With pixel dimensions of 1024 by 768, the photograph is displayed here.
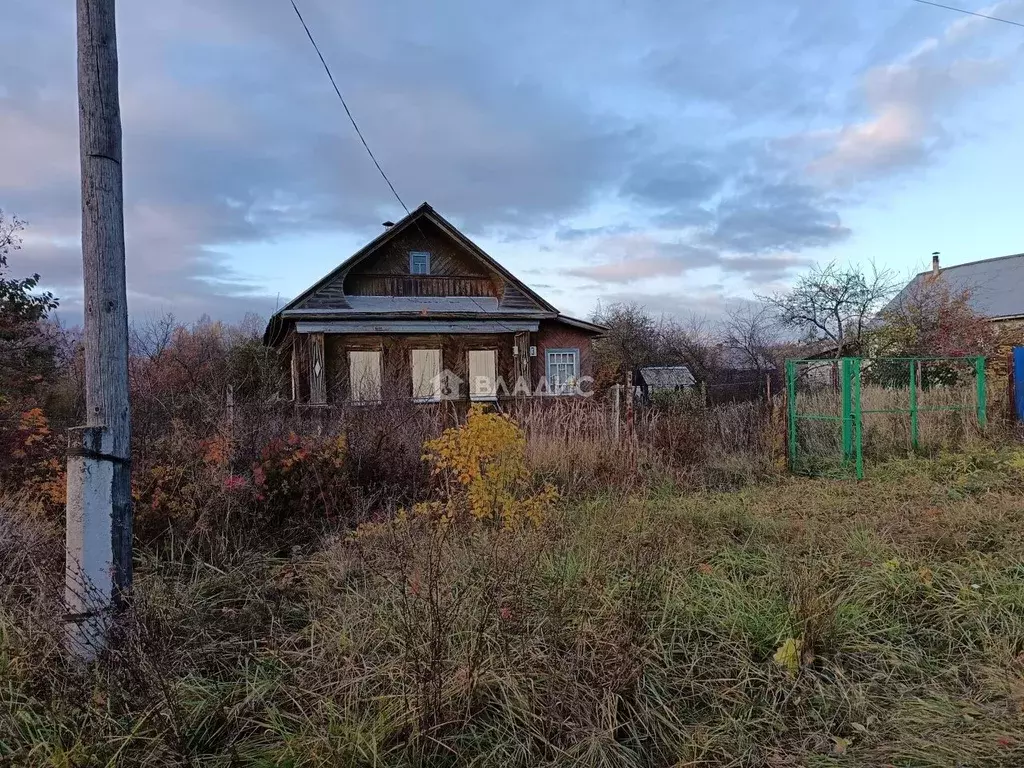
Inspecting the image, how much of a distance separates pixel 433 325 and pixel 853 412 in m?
11.4

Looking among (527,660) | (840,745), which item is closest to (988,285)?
(840,745)

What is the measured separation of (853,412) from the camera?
9.05m

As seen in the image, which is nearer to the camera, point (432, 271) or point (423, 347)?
point (423, 347)

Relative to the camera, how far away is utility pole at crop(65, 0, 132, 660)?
278cm

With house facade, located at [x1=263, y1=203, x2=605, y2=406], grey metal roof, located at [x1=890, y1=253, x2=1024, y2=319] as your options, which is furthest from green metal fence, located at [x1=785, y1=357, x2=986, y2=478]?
grey metal roof, located at [x1=890, y1=253, x2=1024, y2=319]

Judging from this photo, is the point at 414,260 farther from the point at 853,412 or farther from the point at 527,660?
the point at 527,660

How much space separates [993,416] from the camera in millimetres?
10383

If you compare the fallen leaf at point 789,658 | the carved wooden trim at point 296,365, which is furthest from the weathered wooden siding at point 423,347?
the fallen leaf at point 789,658

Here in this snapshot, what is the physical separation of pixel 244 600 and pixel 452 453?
1.63 m

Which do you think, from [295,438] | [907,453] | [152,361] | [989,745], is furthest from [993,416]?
[152,361]

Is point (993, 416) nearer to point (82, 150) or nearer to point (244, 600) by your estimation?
point (244, 600)

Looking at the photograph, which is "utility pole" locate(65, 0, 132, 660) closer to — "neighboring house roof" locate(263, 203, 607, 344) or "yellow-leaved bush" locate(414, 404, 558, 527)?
"yellow-leaved bush" locate(414, 404, 558, 527)

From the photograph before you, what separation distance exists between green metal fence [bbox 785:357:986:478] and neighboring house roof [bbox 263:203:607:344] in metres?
8.96

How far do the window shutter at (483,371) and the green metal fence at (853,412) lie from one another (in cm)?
943
